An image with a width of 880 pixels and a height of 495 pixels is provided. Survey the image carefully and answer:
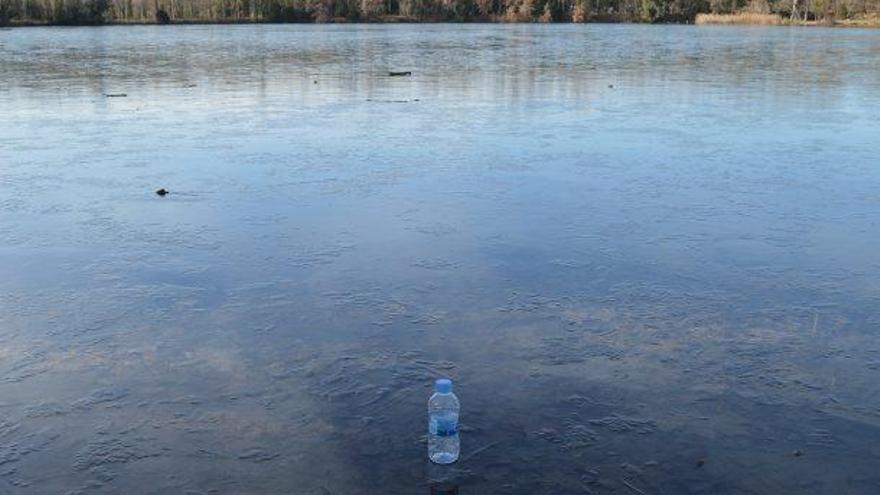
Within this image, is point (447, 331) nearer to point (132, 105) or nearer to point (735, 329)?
point (735, 329)

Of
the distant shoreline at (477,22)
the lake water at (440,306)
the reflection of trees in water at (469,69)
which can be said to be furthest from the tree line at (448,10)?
the lake water at (440,306)

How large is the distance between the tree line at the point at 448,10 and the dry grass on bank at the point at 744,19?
303 cm

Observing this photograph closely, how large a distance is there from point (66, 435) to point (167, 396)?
0.54m

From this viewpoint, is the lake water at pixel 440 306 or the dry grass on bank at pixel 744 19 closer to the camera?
the lake water at pixel 440 306

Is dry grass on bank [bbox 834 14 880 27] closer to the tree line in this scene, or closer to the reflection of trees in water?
the tree line

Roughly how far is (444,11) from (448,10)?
43 cm

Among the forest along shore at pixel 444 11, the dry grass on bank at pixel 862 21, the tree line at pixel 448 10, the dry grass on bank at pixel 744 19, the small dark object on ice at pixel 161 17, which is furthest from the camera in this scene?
the small dark object on ice at pixel 161 17

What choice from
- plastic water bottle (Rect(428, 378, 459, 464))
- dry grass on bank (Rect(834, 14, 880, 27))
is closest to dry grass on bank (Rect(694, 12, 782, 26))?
dry grass on bank (Rect(834, 14, 880, 27))

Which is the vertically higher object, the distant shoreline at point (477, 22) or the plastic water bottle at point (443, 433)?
the distant shoreline at point (477, 22)

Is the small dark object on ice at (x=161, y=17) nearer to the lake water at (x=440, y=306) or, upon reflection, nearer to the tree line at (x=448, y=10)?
the tree line at (x=448, y=10)

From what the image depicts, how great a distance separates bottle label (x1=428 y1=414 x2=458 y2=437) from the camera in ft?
12.5

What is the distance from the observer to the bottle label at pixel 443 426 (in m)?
3.80

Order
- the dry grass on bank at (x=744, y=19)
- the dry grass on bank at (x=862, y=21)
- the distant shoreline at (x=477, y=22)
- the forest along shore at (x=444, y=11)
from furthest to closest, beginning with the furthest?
1. the dry grass on bank at (x=744, y=19)
2. the forest along shore at (x=444, y=11)
3. the distant shoreline at (x=477, y=22)
4. the dry grass on bank at (x=862, y=21)

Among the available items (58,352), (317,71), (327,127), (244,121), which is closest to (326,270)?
(58,352)
